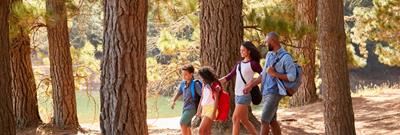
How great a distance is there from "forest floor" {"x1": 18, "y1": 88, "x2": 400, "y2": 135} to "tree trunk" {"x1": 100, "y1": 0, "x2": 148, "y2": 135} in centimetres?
396

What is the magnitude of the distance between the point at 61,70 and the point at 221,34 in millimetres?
3393

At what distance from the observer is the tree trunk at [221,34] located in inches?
307

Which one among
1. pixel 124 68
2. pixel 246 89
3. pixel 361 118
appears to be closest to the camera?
pixel 124 68

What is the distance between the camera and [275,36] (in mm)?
5867

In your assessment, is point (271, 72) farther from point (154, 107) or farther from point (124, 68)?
point (154, 107)

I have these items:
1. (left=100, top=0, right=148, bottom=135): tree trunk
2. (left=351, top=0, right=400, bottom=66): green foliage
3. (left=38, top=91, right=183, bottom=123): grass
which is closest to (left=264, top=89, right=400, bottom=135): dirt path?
(left=351, top=0, right=400, bottom=66): green foliage

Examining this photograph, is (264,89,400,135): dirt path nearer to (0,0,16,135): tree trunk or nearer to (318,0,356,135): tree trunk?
(318,0,356,135): tree trunk

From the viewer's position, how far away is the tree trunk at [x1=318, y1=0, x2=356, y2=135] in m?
6.34

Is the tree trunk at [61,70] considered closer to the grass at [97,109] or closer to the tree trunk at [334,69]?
the grass at [97,109]

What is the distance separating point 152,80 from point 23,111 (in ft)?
12.2

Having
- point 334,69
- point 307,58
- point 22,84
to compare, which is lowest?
point 22,84

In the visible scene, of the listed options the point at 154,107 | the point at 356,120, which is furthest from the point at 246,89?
the point at 154,107

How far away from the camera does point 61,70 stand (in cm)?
999

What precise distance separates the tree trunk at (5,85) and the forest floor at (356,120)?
4.46m
